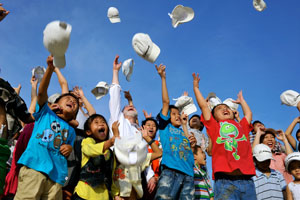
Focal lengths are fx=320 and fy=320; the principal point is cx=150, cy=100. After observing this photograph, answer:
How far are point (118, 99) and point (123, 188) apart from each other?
156cm

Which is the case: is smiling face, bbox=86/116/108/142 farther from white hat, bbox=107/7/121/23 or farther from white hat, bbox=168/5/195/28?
white hat, bbox=107/7/121/23

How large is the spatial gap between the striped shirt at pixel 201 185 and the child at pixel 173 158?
45 cm

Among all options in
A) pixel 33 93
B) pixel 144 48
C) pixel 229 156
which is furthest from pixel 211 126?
pixel 33 93

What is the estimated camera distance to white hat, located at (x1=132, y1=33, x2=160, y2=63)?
5.51 m

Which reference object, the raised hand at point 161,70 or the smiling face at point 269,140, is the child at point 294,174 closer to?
the smiling face at point 269,140

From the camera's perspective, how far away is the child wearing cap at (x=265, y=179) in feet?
16.8

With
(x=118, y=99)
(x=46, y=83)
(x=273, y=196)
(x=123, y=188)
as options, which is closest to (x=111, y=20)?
(x=118, y=99)

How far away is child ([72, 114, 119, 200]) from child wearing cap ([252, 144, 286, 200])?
2.41 m

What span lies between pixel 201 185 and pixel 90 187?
200cm

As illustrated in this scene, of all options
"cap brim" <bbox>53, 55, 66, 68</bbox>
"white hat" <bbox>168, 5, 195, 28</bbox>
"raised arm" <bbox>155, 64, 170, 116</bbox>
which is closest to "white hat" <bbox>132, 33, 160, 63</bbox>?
"raised arm" <bbox>155, 64, 170, 116</bbox>

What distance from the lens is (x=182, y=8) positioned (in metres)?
6.20

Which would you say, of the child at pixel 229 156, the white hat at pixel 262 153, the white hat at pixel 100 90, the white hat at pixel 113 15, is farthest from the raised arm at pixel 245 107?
the white hat at pixel 113 15

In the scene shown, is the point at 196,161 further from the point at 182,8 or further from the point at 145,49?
the point at 182,8

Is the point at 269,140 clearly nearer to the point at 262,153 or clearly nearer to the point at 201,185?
the point at 262,153
